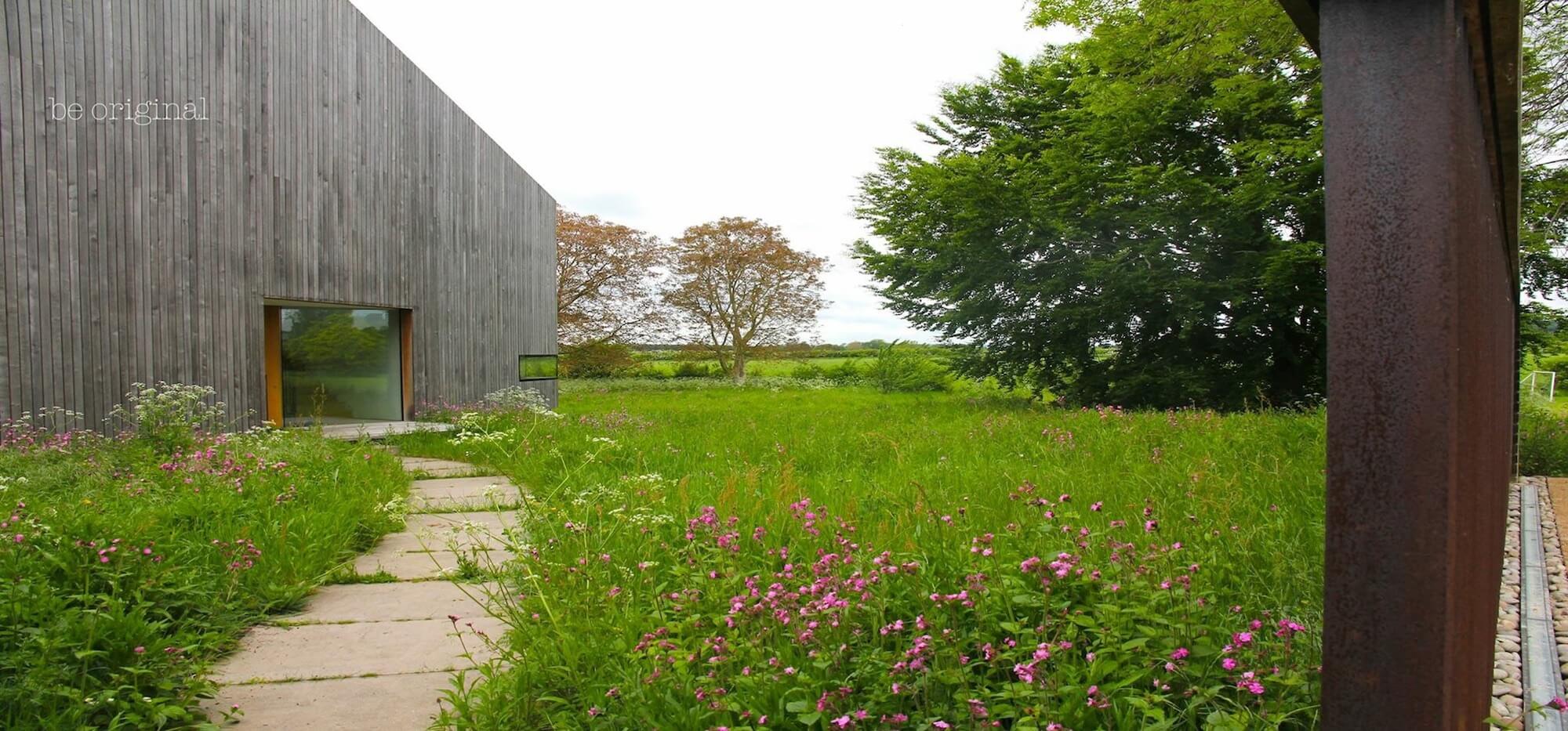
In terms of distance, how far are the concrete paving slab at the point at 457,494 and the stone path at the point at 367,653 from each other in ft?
2.84

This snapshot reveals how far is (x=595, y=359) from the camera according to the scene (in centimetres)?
2381

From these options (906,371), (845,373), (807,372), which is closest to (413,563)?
(906,371)

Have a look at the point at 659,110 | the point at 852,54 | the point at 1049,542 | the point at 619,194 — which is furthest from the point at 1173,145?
the point at 619,194

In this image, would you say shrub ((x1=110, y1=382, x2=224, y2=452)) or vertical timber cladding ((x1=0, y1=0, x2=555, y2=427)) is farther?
vertical timber cladding ((x1=0, y1=0, x2=555, y2=427))

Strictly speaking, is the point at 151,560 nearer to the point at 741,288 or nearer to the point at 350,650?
the point at 350,650

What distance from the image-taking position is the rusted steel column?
3.17ft

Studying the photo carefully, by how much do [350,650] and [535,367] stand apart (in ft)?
39.2

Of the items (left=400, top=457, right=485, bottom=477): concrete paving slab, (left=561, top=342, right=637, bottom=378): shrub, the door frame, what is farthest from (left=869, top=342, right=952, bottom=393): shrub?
(left=400, top=457, right=485, bottom=477): concrete paving slab

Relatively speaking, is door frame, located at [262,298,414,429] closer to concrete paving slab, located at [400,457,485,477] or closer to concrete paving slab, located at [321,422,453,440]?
concrete paving slab, located at [321,422,453,440]

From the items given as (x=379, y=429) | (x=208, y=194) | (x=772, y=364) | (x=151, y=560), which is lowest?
(x=379, y=429)

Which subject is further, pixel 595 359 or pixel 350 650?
pixel 595 359

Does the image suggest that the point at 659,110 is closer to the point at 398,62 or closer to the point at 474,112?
the point at 474,112

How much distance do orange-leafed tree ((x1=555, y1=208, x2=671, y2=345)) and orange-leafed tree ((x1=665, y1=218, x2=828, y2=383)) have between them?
68 cm

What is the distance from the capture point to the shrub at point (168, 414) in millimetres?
5660
